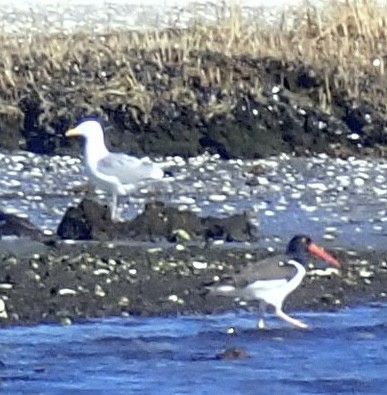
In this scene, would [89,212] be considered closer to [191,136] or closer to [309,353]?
[309,353]

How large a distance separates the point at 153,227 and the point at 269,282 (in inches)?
91.5

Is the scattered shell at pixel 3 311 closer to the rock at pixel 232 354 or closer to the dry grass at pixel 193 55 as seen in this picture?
the rock at pixel 232 354

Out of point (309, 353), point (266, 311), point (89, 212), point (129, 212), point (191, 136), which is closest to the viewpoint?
Answer: point (309, 353)

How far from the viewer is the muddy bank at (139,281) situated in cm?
1241

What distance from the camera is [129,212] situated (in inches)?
632

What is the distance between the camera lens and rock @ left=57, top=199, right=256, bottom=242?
46.9 feet

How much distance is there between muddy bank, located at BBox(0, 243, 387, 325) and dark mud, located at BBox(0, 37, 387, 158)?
5.18 m

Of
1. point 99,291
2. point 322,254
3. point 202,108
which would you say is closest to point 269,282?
point 322,254

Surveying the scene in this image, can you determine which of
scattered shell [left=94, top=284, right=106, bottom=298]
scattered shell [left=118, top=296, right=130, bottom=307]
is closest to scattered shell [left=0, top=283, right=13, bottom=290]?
scattered shell [left=94, top=284, right=106, bottom=298]

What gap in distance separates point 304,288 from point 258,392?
2.49 m

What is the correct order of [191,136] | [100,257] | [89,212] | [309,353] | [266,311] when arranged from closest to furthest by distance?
1. [309,353]
2. [266,311]
3. [100,257]
4. [89,212]
5. [191,136]

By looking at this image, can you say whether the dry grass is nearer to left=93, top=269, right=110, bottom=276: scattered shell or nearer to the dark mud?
the dark mud

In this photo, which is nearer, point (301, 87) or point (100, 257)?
point (100, 257)

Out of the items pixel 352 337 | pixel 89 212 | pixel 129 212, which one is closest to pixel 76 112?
pixel 129 212
